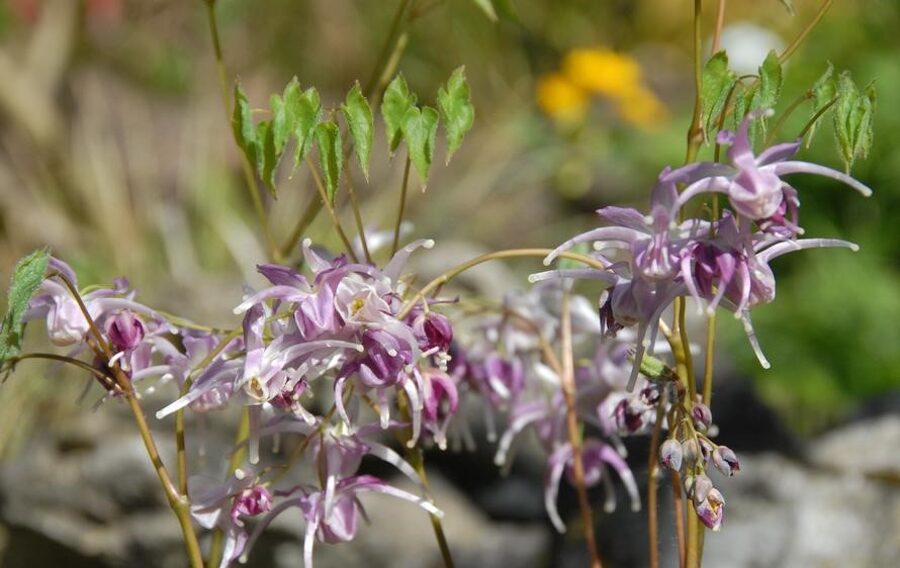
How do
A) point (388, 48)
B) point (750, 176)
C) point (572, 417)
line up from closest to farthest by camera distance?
point (750, 176), point (572, 417), point (388, 48)

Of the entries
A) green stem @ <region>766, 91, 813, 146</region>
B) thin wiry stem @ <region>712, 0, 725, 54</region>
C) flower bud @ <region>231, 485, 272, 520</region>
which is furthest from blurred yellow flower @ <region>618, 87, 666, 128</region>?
flower bud @ <region>231, 485, 272, 520</region>

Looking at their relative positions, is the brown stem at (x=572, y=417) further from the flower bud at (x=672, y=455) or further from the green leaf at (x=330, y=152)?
the green leaf at (x=330, y=152)

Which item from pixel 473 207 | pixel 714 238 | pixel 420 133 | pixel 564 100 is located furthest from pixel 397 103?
pixel 564 100

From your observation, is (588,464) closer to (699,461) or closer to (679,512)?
(679,512)

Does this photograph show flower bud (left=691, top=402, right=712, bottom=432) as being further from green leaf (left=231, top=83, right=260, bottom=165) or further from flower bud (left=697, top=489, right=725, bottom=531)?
green leaf (left=231, top=83, right=260, bottom=165)

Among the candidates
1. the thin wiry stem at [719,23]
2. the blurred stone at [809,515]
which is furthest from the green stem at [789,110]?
the blurred stone at [809,515]
